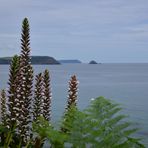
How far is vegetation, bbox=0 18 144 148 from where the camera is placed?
2908mm

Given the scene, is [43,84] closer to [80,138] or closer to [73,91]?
[73,91]

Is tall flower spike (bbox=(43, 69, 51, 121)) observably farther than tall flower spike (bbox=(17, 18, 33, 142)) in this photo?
Yes

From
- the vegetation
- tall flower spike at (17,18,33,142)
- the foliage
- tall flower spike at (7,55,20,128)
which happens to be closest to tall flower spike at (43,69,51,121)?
the vegetation

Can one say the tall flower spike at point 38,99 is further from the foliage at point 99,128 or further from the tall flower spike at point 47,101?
the foliage at point 99,128

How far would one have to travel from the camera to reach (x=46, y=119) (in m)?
6.47

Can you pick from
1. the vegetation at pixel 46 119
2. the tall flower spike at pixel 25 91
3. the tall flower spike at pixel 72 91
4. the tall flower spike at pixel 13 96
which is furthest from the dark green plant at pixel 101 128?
the tall flower spike at pixel 72 91

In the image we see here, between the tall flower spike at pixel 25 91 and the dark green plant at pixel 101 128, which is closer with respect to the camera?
the dark green plant at pixel 101 128

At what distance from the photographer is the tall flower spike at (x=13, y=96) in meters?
5.81

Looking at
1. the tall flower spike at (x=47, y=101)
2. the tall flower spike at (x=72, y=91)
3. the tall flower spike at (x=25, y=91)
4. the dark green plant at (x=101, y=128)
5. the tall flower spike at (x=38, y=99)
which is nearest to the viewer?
the dark green plant at (x=101, y=128)

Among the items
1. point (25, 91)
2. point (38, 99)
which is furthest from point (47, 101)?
point (25, 91)

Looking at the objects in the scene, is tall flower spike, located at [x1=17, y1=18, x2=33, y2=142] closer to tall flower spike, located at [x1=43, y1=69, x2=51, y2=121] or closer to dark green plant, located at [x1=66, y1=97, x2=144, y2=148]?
tall flower spike, located at [x1=43, y1=69, x2=51, y2=121]

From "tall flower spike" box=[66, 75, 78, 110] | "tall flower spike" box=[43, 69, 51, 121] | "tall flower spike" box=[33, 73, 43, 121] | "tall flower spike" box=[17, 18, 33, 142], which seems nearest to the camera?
"tall flower spike" box=[17, 18, 33, 142]

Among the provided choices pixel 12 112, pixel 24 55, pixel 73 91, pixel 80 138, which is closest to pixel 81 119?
pixel 80 138

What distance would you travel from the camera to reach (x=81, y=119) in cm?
284
